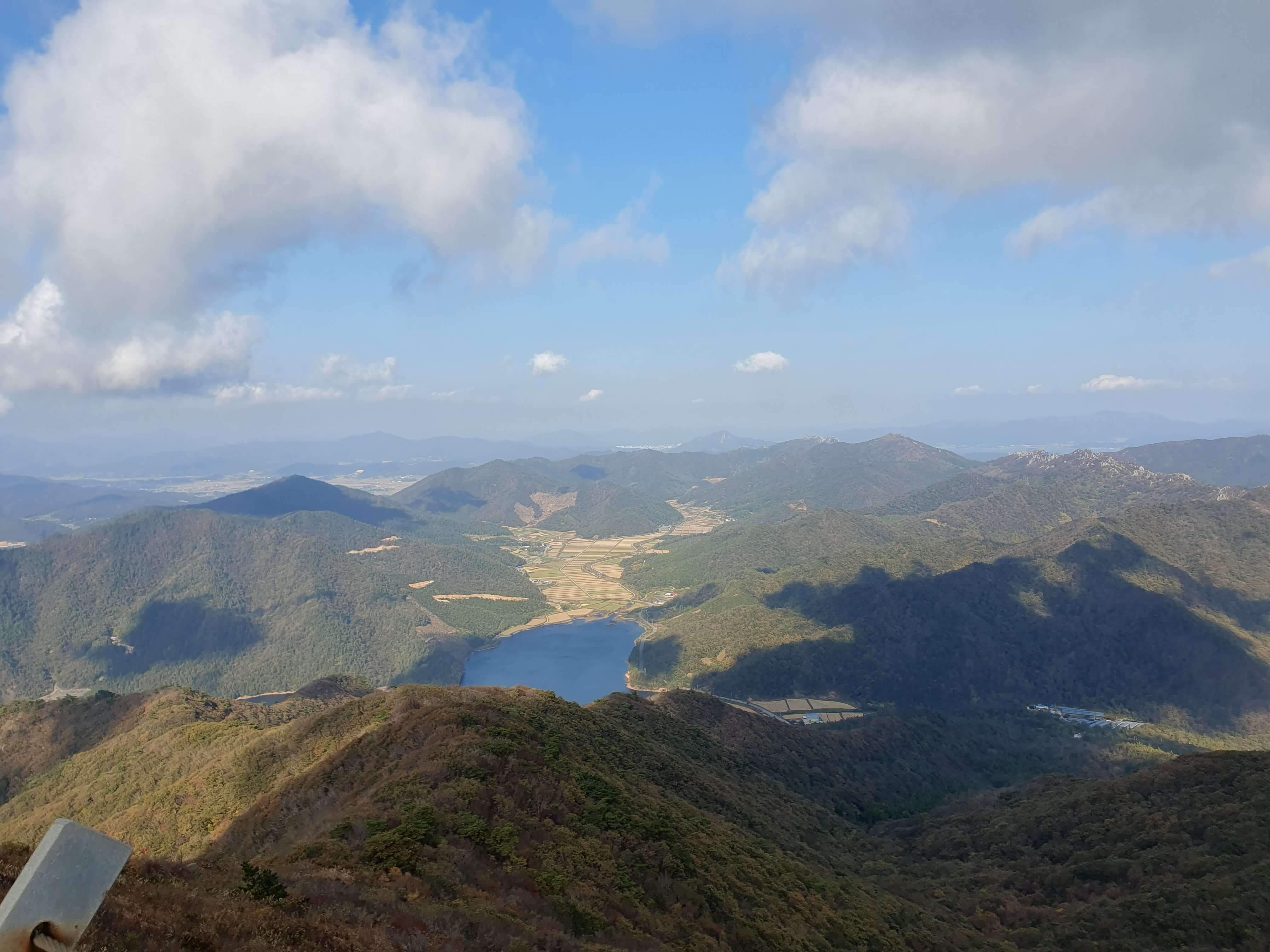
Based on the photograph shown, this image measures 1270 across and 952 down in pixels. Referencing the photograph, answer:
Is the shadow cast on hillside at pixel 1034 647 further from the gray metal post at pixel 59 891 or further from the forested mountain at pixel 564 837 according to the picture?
the gray metal post at pixel 59 891

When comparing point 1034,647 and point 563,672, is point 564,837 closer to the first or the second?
point 563,672

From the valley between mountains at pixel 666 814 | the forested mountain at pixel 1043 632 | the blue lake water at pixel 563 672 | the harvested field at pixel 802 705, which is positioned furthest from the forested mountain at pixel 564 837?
the blue lake water at pixel 563 672

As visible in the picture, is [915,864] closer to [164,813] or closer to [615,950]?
[615,950]

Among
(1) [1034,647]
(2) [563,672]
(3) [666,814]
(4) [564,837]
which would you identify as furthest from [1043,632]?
(4) [564,837]

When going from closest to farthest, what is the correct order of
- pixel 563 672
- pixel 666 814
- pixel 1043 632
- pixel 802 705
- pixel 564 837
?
pixel 564 837
pixel 666 814
pixel 802 705
pixel 1043 632
pixel 563 672

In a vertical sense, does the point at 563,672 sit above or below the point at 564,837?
below

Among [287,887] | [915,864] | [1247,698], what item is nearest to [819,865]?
[915,864]

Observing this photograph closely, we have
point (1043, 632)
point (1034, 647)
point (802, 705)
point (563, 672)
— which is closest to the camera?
point (802, 705)
